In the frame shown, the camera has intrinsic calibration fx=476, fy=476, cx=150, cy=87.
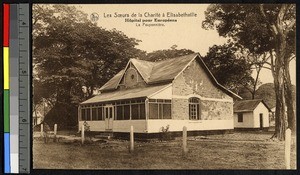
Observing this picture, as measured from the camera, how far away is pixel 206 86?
3.17 m

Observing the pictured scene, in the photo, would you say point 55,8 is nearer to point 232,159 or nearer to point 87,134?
point 87,134

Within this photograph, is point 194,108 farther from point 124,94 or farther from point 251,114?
point 124,94

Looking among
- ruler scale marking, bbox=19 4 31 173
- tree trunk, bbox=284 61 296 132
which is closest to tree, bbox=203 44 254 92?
tree trunk, bbox=284 61 296 132

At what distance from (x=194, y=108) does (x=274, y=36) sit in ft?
2.32

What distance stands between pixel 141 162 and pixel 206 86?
663 millimetres

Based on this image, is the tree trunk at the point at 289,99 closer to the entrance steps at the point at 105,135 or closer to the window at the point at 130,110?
the window at the point at 130,110

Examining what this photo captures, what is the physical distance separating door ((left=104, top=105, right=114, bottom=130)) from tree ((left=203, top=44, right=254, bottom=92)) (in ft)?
2.33

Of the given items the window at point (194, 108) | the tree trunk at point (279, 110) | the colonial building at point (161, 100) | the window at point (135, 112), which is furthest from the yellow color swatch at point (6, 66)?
the tree trunk at point (279, 110)

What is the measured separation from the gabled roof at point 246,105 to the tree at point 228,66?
9 centimetres

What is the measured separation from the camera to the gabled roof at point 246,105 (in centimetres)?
310

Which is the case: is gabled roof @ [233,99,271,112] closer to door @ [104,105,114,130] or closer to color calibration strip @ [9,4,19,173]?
door @ [104,105,114,130]

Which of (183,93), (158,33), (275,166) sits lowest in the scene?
(275,166)

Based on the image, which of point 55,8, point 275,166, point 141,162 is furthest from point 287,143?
point 55,8

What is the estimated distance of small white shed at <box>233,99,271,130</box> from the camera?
3.11 meters
